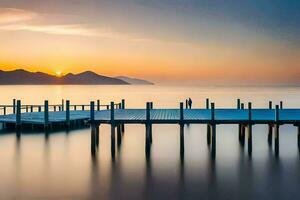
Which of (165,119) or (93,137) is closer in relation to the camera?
(165,119)

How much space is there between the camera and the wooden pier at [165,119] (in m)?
20.3

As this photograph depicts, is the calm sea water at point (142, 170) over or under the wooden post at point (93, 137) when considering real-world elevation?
under

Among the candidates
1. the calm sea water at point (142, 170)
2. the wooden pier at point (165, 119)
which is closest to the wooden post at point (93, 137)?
the wooden pier at point (165, 119)

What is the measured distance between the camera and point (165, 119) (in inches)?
803

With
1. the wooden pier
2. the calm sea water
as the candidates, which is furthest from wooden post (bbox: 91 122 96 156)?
the calm sea water

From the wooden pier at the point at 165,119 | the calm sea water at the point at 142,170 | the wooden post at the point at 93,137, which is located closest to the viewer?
the calm sea water at the point at 142,170

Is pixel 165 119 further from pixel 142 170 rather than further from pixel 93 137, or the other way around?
pixel 93 137

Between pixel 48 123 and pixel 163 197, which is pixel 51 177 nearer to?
pixel 163 197

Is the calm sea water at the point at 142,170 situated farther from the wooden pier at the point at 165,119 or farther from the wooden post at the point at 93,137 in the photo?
the wooden pier at the point at 165,119

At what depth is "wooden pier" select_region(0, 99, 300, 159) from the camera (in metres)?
20.3

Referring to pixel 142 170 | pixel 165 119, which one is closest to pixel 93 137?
pixel 142 170

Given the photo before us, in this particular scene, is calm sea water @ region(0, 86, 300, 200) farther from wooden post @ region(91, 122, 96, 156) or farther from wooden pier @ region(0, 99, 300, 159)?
wooden pier @ region(0, 99, 300, 159)

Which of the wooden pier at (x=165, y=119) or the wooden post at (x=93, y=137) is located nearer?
the wooden pier at (x=165, y=119)

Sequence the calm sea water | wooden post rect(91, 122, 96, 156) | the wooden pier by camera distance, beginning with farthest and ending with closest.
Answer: wooden post rect(91, 122, 96, 156) → the wooden pier → the calm sea water
